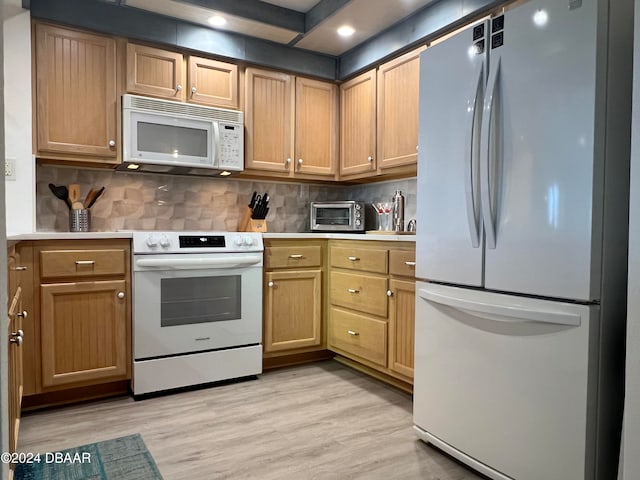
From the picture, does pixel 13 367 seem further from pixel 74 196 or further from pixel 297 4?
pixel 297 4

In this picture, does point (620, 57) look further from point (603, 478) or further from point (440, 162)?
point (603, 478)

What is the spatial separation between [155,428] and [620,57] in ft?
8.12

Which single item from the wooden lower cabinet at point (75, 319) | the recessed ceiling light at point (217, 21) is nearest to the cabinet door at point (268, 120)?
the recessed ceiling light at point (217, 21)

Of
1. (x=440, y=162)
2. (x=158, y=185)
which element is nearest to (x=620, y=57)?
(x=440, y=162)

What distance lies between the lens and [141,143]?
2.88m

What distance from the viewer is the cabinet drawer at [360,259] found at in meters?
2.79

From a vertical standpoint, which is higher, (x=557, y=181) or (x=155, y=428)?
(x=557, y=181)

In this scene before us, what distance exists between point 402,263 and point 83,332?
1835 millimetres

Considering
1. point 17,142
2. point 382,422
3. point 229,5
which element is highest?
point 229,5

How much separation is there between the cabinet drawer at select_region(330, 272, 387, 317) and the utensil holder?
65.9 inches

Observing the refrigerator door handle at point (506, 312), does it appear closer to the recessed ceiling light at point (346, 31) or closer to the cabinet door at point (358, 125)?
the cabinet door at point (358, 125)

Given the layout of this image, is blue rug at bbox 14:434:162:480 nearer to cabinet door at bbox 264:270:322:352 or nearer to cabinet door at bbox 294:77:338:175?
cabinet door at bbox 264:270:322:352

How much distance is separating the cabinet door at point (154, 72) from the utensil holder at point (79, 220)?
2.74 feet

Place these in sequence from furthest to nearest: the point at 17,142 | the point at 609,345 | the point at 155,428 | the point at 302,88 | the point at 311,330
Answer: the point at 302,88, the point at 311,330, the point at 17,142, the point at 155,428, the point at 609,345
